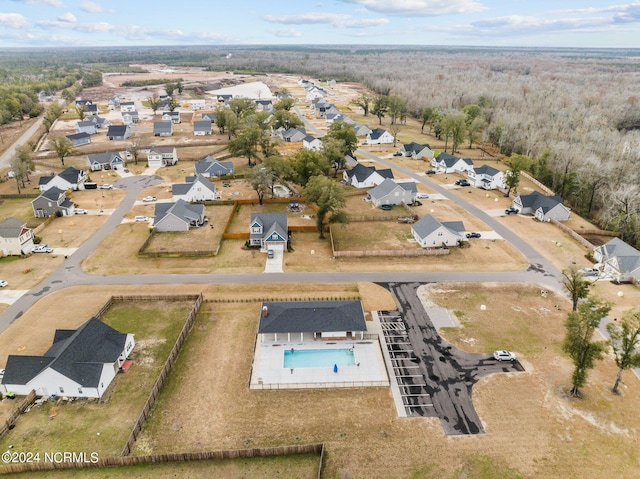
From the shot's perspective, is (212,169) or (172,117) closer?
(212,169)

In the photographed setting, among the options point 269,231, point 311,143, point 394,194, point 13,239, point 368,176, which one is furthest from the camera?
point 311,143

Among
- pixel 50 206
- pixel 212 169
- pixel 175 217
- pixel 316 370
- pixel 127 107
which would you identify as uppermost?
pixel 127 107

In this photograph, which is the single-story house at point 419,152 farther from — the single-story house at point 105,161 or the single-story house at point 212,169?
the single-story house at point 105,161

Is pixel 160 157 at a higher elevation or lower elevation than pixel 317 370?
higher

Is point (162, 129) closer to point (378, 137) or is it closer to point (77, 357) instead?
point (378, 137)

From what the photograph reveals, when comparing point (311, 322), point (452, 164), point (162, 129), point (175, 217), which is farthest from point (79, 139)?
point (311, 322)

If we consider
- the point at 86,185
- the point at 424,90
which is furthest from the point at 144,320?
the point at 424,90

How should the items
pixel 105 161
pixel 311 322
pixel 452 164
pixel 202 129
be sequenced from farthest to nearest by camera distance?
pixel 202 129
pixel 452 164
pixel 105 161
pixel 311 322

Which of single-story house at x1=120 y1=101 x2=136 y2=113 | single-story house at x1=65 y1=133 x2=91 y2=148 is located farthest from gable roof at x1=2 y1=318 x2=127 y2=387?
single-story house at x1=120 y1=101 x2=136 y2=113
